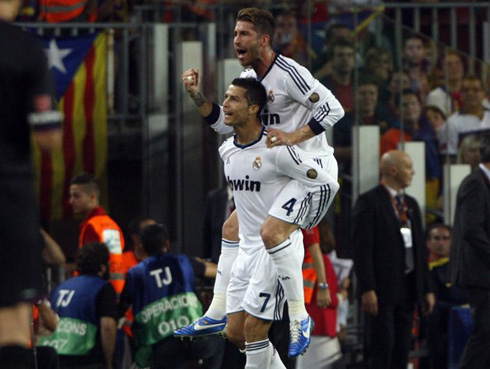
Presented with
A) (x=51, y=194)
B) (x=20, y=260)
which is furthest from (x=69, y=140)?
(x=20, y=260)

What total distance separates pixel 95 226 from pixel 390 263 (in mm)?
2547

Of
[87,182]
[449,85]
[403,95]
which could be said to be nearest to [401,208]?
[403,95]

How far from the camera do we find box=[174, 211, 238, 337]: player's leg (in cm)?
→ 1039

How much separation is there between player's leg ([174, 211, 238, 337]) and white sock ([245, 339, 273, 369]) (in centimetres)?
46

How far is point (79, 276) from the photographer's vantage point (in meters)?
12.0

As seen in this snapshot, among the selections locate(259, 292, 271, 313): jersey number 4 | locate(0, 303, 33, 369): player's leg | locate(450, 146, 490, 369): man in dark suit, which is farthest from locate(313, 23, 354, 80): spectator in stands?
locate(0, 303, 33, 369): player's leg

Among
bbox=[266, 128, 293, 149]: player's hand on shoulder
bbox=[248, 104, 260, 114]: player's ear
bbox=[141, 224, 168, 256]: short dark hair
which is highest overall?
bbox=[248, 104, 260, 114]: player's ear

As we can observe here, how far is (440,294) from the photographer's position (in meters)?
13.9

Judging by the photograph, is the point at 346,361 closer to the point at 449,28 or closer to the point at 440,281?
the point at 440,281

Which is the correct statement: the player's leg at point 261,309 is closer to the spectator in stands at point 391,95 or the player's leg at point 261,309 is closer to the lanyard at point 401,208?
the lanyard at point 401,208

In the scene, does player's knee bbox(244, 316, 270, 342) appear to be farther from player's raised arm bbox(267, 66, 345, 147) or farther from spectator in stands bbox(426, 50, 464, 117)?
spectator in stands bbox(426, 50, 464, 117)

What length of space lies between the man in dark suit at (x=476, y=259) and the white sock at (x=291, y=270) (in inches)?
113

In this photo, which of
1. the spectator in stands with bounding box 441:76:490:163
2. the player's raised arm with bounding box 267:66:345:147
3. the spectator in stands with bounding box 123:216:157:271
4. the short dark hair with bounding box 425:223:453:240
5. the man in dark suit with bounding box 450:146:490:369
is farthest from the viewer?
the spectator in stands with bounding box 441:76:490:163

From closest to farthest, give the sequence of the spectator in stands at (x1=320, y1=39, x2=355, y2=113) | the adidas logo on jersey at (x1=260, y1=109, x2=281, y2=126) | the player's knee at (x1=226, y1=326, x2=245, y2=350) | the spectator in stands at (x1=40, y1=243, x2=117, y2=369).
→ 1. the adidas logo on jersey at (x1=260, y1=109, x2=281, y2=126)
2. the player's knee at (x1=226, y1=326, x2=245, y2=350)
3. the spectator in stands at (x1=40, y1=243, x2=117, y2=369)
4. the spectator in stands at (x1=320, y1=39, x2=355, y2=113)
